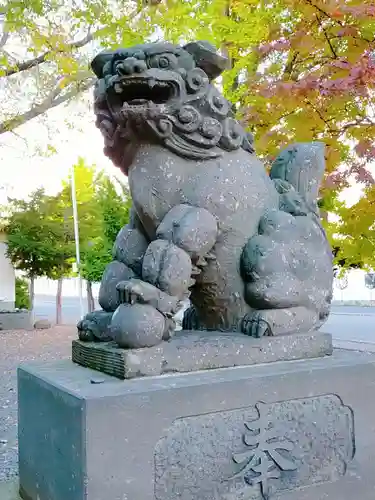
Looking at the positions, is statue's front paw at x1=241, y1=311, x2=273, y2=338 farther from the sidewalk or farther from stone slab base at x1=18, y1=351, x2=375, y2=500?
the sidewalk

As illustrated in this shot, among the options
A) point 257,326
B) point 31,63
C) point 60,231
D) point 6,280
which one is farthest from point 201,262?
point 6,280

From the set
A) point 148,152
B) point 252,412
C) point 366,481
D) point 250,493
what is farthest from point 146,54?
point 366,481

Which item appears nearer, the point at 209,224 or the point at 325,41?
the point at 209,224

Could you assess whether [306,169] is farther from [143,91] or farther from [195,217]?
[143,91]

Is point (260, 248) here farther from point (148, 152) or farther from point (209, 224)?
→ point (148, 152)

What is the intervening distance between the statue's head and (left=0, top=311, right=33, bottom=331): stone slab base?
37.7 feet

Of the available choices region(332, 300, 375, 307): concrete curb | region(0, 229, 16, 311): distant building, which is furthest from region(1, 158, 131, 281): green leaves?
region(332, 300, 375, 307): concrete curb

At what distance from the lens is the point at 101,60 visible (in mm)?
2096

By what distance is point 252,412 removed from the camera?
6.03ft

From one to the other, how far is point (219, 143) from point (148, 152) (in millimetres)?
292

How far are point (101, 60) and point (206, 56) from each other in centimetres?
42

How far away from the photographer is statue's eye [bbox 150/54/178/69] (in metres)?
1.95

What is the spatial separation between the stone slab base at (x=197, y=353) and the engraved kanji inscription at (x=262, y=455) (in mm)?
216

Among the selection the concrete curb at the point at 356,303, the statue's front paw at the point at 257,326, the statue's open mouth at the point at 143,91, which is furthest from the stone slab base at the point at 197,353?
the concrete curb at the point at 356,303
